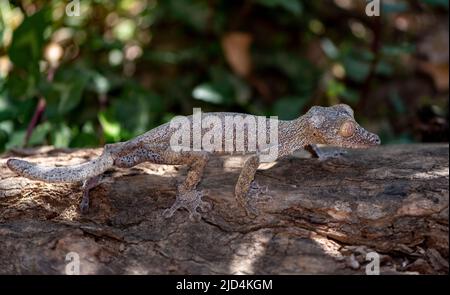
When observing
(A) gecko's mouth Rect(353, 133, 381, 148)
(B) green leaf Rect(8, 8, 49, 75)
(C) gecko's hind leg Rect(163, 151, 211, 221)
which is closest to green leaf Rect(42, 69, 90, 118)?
(B) green leaf Rect(8, 8, 49, 75)

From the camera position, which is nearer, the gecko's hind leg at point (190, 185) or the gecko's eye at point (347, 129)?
the gecko's hind leg at point (190, 185)

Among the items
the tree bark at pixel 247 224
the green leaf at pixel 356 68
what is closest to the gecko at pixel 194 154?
the tree bark at pixel 247 224

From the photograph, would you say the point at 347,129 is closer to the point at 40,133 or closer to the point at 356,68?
the point at 356,68

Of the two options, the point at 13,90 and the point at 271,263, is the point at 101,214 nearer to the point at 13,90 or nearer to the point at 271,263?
the point at 271,263

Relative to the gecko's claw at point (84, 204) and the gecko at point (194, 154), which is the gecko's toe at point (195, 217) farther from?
the gecko's claw at point (84, 204)

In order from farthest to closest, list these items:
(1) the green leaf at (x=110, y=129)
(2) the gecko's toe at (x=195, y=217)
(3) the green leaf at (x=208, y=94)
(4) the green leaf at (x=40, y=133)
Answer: (3) the green leaf at (x=208, y=94) → (4) the green leaf at (x=40, y=133) → (1) the green leaf at (x=110, y=129) → (2) the gecko's toe at (x=195, y=217)

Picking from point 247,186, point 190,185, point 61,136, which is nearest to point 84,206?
point 190,185
